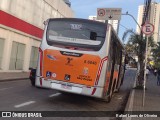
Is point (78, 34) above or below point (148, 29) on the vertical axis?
below

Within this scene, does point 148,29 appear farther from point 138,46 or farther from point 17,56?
point 17,56

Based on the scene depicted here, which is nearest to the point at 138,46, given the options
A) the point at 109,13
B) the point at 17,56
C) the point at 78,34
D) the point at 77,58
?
the point at 109,13

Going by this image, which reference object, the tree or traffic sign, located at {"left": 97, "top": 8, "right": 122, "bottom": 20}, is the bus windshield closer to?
the tree

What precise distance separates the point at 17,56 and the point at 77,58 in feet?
71.6

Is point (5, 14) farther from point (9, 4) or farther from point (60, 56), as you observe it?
point (60, 56)

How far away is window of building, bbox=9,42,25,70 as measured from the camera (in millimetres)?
32906

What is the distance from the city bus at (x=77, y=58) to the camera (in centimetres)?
1304

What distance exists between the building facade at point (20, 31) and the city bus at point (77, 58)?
16.5 m

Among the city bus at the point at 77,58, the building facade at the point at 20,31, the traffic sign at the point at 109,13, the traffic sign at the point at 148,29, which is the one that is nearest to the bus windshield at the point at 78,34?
the city bus at the point at 77,58

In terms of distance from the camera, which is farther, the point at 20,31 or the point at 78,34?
the point at 20,31

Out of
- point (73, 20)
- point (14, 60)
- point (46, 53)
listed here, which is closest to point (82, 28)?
point (73, 20)

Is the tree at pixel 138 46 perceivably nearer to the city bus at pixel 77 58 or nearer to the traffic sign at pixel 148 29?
the traffic sign at pixel 148 29

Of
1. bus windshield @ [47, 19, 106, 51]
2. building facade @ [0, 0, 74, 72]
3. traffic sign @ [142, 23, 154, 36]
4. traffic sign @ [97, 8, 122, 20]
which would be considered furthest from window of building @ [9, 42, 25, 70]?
bus windshield @ [47, 19, 106, 51]

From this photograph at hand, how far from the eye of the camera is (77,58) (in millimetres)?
13141
